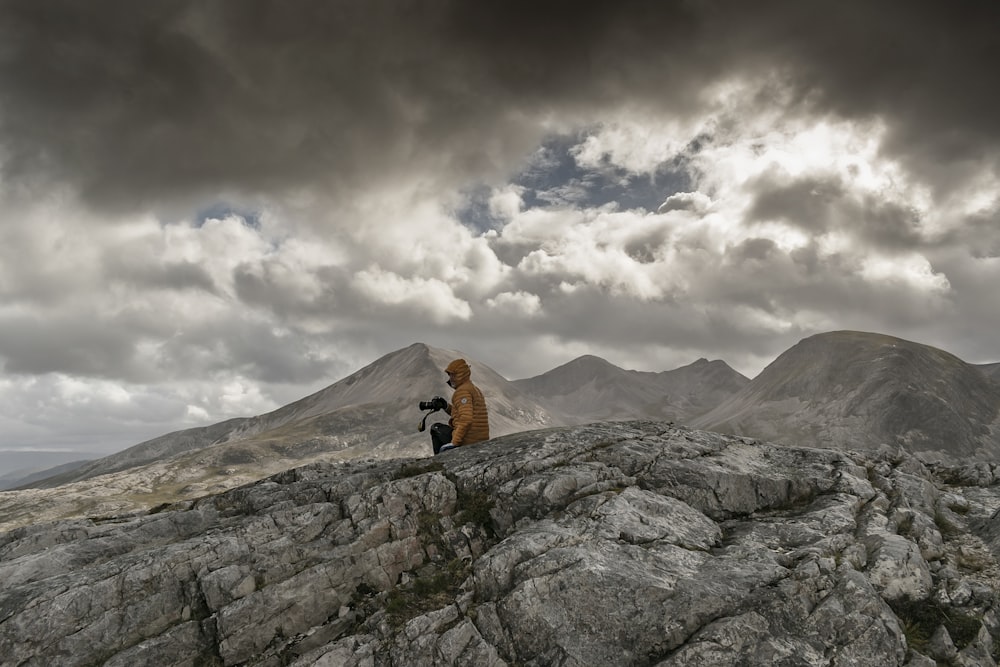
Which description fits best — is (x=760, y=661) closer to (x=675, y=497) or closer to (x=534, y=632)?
(x=534, y=632)

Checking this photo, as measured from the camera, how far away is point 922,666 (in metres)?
12.8

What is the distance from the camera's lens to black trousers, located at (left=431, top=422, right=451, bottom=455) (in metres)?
27.1

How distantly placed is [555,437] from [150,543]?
18221 millimetres

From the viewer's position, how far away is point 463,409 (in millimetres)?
26062

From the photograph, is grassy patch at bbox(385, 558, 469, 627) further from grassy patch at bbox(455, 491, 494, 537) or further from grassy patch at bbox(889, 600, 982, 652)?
grassy patch at bbox(889, 600, 982, 652)

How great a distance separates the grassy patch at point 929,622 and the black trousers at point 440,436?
19.4m

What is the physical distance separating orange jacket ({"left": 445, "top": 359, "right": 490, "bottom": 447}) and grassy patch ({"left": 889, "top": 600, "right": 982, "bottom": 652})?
17.1 meters

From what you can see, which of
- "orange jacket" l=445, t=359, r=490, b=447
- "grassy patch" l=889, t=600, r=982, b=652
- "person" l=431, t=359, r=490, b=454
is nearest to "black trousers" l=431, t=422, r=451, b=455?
"person" l=431, t=359, r=490, b=454

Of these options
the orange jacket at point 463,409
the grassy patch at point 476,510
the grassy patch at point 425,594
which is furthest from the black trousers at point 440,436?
the grassy patch at point 425,594

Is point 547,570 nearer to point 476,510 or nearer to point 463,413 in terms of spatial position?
point 476,510

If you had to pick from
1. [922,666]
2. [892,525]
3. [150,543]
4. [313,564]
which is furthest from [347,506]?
[892,525]

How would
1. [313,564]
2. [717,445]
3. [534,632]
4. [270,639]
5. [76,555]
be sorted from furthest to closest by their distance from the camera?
[717,445], [76,555], [313,564], [270,639], [534,632]

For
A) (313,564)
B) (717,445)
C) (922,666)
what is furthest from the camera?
(717,445)

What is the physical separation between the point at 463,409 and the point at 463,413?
205 millimetres
